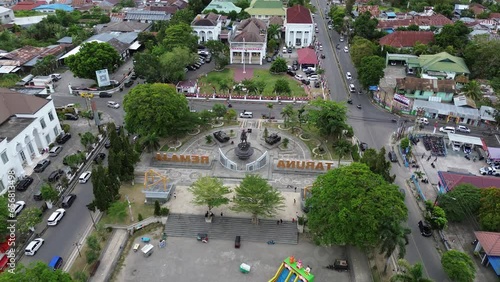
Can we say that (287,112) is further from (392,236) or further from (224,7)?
(224,7)

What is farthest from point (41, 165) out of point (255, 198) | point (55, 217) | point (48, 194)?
point (255, 198)

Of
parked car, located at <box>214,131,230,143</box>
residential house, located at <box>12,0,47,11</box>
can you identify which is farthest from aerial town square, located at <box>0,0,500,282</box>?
residential house, located at <box>12,0,47,11</box>

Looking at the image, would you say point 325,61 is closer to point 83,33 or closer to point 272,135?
point 272,135

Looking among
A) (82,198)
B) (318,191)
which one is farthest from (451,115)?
(82,198)

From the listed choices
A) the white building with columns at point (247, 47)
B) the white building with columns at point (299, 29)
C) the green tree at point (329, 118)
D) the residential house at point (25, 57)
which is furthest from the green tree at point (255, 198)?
the residential house at point (25, 57)

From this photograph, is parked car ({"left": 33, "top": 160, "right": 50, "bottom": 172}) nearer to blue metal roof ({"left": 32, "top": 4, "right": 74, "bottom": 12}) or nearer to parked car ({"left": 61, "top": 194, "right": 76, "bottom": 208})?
parked car ({"left": 61, "top": 194, "right": 76, "bottom": 208})

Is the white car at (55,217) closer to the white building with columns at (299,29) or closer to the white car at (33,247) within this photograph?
the white car at (33,247)
